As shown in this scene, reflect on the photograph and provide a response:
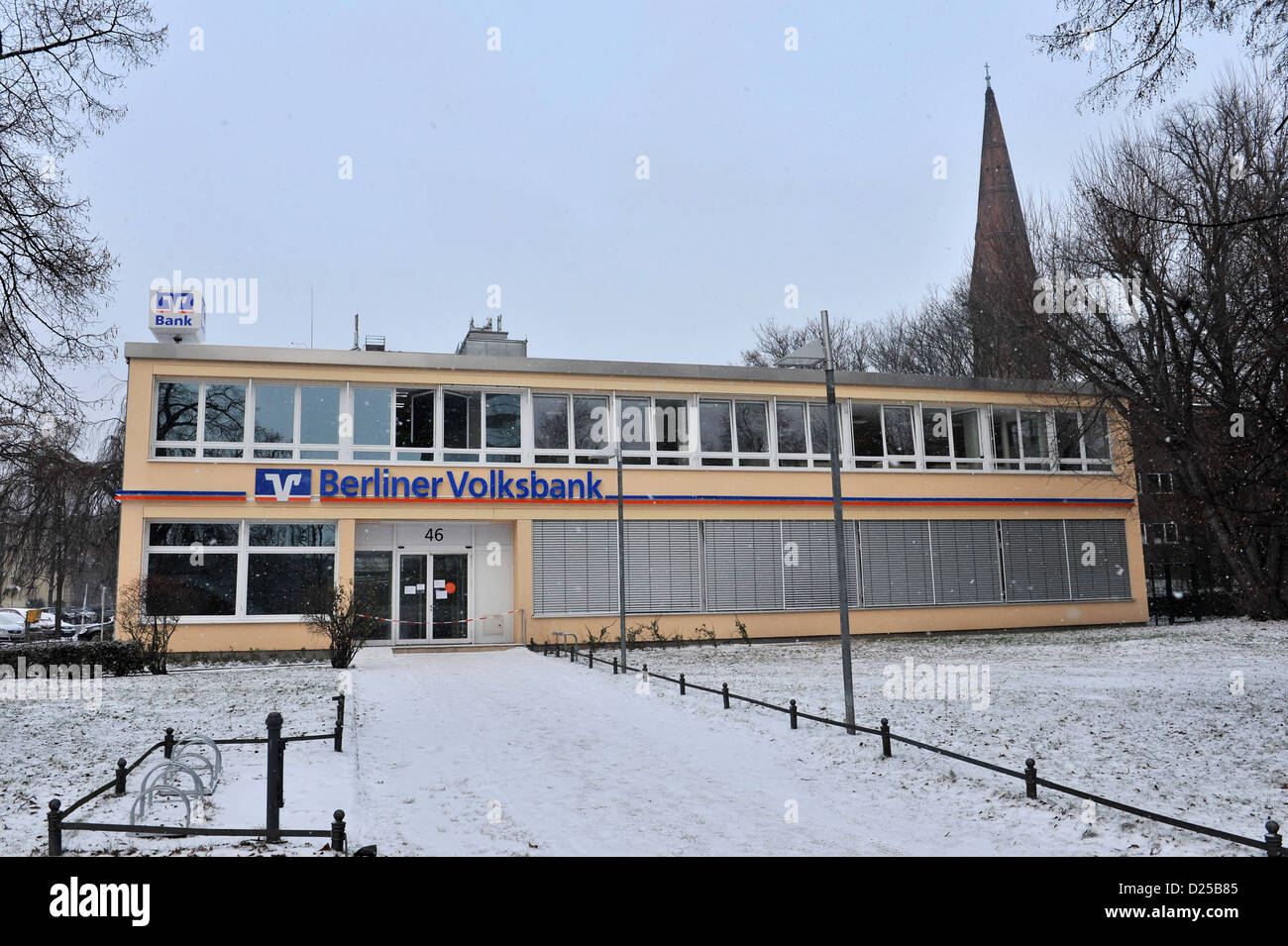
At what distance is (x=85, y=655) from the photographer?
50.6 feet

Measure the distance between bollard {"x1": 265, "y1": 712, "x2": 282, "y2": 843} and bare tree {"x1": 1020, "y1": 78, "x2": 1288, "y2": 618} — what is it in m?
7.31

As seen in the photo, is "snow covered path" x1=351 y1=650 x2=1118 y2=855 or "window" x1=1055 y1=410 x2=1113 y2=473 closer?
"snow covered path" x1=351 y1=650 x2=1118 y2=855

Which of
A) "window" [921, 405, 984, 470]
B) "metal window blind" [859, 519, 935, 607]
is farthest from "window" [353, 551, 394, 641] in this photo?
"window" [921, 405, 984, 470]

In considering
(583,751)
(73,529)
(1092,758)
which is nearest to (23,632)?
(73,529)

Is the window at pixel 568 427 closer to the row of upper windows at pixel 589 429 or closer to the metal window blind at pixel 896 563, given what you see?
the row of upper windows at pixel 589 429

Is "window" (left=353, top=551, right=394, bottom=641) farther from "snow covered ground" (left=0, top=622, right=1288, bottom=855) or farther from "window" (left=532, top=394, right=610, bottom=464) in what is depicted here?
"snow covered ground" (left=0, top=622, right=1288, bottom=855)

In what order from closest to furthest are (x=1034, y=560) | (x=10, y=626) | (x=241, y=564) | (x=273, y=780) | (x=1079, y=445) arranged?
(x=273, y=780)
(x=241, y=564)
(x=1034, y=560)
(x=1079, y=445)
(x=10, y=626)

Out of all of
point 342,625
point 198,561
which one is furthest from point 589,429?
point 198,561

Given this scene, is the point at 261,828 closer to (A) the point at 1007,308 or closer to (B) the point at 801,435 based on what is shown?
(B) the point at 801,435

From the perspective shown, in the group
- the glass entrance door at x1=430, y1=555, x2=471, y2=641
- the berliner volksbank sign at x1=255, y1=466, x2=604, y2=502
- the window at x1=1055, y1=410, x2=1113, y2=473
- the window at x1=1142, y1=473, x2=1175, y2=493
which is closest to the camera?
the berliner volksbank sign at x1=255, y1=466, x2=604, y2=502

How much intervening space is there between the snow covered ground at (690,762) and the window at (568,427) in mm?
7753

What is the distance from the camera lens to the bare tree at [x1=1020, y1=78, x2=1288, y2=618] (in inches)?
444

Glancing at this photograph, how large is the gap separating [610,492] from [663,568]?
7.14 ft
